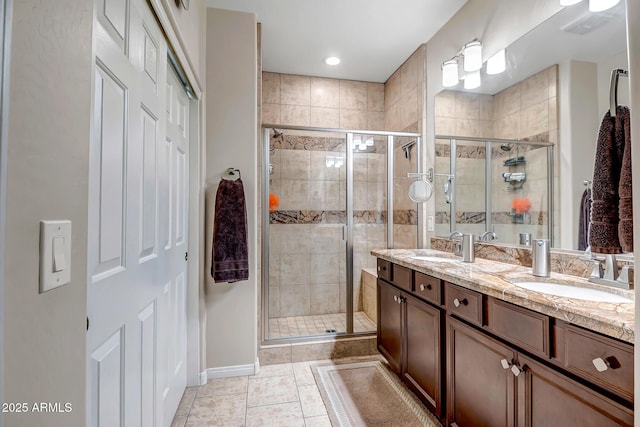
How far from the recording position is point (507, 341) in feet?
3.96

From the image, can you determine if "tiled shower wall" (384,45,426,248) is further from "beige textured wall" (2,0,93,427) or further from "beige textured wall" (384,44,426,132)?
"beige textured wall" (2,0,93,427)

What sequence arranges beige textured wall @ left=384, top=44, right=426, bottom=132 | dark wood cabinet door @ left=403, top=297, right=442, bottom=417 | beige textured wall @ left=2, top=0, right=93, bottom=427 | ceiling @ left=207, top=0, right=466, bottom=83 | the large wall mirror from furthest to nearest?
beige textured wall @ left=384, top=44, right=426, bottom=132, ceiling @ left=207, top=0, right=466, bottom=83, dark wood cabinet door @ left=403, top=297, right=442, bottom=417, the large wall mirror, beige textured wall @ left=2, top=0, right=93, bottom=427

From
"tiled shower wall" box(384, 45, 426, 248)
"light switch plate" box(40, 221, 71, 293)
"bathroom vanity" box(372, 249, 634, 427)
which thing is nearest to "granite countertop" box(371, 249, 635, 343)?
"bathroom vanity" box(372, 249, 634, 427)

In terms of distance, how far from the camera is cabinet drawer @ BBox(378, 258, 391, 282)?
7.34 feet

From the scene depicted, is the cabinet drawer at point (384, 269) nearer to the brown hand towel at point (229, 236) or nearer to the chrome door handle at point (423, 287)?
the chrome door handle at point (423, 287)

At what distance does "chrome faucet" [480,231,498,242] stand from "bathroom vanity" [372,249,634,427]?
181mm

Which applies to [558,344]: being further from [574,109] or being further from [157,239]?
[157,239]

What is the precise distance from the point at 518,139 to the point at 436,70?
106 centimetres

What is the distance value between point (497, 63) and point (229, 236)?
213 centimetres

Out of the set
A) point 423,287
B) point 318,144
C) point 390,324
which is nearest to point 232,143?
point 318,144

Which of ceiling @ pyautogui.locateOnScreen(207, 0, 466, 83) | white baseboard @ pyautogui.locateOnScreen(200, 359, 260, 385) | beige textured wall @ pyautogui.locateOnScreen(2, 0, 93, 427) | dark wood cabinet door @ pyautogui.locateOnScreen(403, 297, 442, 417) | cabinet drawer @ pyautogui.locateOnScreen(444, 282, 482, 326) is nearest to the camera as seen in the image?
beige textured wall @ pyautogui.locateOnScreen(2, 0, 93, 427)

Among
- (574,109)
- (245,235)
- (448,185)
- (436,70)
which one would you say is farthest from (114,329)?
(436,70)

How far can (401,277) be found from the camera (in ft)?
6.69

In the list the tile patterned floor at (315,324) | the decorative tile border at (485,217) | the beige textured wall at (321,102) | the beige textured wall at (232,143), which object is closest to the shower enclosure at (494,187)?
the decorative tile border at (485,217)
